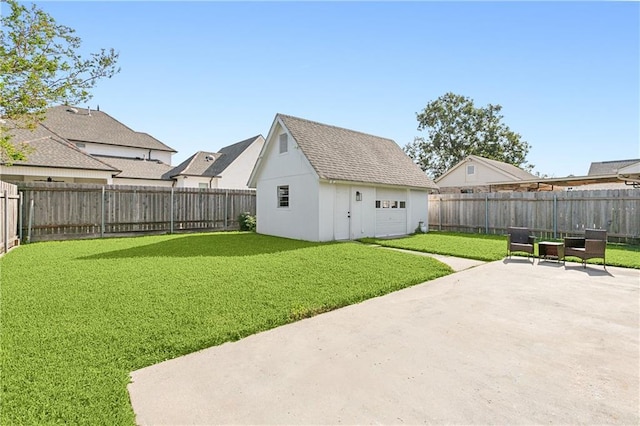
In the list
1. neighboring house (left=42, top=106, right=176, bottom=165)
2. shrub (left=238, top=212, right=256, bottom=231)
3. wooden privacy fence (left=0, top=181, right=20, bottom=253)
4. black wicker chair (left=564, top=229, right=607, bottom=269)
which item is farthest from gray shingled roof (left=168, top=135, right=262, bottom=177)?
black wicker chair (left=564, top=229, right=607, bottom=269)

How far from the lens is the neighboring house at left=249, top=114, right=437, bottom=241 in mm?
13273

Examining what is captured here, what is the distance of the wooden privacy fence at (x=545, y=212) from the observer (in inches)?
509

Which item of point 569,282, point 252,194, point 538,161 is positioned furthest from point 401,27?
point 538,161

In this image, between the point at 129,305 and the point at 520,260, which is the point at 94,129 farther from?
the point at 520,260

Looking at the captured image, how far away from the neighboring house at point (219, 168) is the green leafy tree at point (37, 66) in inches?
696

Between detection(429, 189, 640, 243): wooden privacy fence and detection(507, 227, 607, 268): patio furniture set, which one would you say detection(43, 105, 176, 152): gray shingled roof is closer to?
detection(429, 189, 640, 243): wooden privacy fence

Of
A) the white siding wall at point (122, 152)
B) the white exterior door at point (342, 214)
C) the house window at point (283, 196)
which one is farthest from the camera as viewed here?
the white siding wall at point (122, 152)

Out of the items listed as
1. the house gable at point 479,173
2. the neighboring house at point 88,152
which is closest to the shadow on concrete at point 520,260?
the house gable at point 479,173

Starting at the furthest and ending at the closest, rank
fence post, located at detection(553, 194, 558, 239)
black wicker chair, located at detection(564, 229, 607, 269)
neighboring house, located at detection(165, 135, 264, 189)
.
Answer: neighboring house, located at detection(165, 135, 264, 189)
fence post, located at detection(553, 194, 558, 239)
black wicker chair, located at detection(564, 229, 607, 269)

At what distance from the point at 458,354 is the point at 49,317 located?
5.26m

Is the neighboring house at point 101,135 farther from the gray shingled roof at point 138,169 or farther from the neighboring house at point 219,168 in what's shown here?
the neighboring house at point 219,168

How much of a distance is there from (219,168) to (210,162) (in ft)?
6.28

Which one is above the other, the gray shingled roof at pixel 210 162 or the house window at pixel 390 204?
the gray shingled roof at pixel 210 162

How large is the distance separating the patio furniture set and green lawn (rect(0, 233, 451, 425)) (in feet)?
11.2
